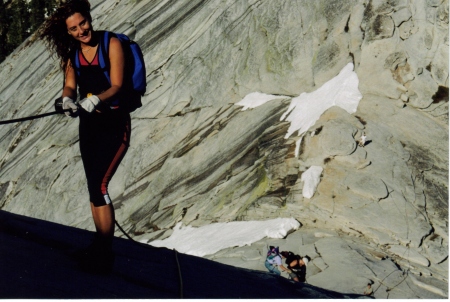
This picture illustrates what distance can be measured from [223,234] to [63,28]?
28.1 ft

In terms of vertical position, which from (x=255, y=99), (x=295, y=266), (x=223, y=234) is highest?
(x=295, y=266)

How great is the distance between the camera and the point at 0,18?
55.2 meters

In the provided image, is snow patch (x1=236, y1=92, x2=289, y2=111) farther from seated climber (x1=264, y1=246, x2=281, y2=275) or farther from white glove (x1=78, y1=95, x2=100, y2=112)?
white glove (x1=78, y1=95, x2=100, y2=112)

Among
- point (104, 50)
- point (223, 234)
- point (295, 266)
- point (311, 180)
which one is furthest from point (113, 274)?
point (223, 234)

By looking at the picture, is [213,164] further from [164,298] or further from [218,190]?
[164,298]

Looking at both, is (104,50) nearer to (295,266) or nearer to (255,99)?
(295,266)

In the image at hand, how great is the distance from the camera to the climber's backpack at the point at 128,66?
5.47m

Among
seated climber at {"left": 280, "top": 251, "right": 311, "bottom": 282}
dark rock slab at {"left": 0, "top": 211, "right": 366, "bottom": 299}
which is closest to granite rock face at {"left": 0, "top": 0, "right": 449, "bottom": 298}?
seated climber at {"left": 280, "top": 251, "right": 311, "bottom": 282}

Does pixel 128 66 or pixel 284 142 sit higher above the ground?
pixel 128 66

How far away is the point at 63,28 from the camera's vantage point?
5.66 m

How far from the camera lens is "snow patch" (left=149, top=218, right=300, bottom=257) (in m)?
12.6

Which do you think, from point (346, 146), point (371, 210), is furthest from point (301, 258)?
point (346, 146)

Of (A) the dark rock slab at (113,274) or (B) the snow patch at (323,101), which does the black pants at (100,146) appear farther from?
(B) the snow patch at (323,101)

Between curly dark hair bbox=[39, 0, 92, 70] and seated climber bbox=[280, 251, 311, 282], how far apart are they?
621cm
